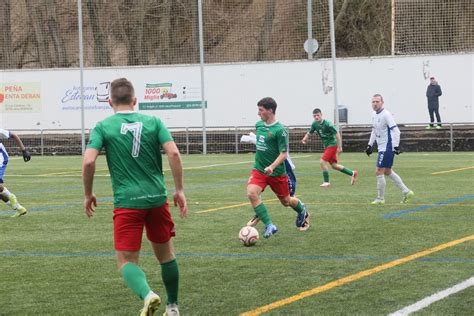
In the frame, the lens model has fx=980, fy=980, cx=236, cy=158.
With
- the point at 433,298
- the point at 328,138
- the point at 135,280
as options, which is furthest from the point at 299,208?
the point at 328,138

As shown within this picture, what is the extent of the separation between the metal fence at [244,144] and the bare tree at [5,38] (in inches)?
135

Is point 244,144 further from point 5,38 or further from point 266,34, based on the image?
point 5,38

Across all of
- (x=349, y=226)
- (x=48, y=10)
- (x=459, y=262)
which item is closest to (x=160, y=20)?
(x=48, y=10)

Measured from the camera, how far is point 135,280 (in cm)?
711

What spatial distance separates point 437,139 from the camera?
36062 millimetres

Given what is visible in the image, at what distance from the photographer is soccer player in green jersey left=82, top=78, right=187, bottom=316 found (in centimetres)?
725

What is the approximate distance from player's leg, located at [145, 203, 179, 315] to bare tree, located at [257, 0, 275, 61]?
32.9m

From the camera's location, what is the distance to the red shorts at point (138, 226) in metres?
7.24

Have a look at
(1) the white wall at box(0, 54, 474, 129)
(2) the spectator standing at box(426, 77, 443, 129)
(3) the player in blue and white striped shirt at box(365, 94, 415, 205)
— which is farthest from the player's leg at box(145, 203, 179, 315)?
(1) the white wall at box(0, 54, 474, 129)

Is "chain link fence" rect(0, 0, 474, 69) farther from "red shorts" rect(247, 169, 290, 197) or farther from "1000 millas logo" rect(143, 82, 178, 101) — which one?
"red shorts" rect(247, 169, 290, 197)

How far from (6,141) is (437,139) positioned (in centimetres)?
1781

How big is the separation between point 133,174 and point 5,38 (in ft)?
122

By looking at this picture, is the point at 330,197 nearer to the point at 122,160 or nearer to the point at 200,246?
the point at 200,246

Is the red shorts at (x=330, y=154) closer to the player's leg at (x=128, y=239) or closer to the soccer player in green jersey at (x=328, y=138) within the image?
the soccer player in green jersey at (x=328, y=138)
